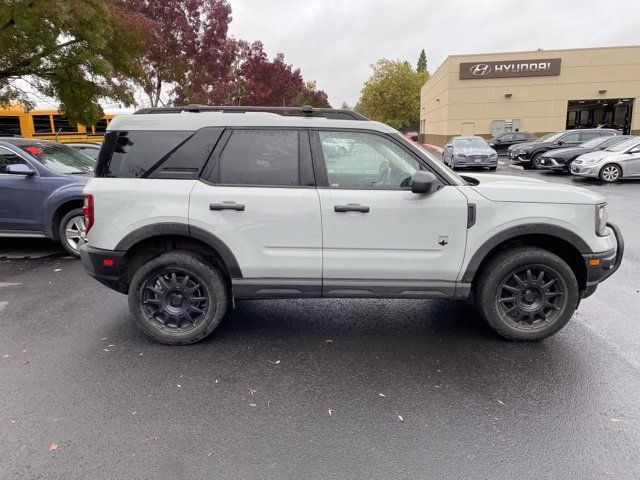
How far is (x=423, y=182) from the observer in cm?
357

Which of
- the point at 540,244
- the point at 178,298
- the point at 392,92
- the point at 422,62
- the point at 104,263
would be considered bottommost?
the point at 178,298

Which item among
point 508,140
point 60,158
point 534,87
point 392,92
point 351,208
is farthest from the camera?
point 392,92

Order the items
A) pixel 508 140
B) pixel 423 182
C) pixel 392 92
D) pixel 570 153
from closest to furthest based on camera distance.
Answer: pixel 423 182 → pixel 570 153 → pixel 508 140 → pixel 392 92

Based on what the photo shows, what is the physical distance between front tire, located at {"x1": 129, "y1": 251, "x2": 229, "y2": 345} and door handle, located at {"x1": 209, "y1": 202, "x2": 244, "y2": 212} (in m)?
0.52

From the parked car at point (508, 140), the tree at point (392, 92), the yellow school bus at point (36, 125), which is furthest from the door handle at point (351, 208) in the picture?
the tree at point (392, 92)

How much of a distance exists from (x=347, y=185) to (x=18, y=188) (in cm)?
564

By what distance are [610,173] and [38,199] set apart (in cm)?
1557

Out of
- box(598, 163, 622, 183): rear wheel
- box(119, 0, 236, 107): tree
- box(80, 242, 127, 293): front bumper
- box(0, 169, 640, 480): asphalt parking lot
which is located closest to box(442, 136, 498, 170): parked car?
box(598, 163, 622, 183): rear wheel

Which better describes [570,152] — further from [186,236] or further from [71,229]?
[186,236]

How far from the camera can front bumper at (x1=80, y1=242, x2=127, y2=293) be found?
3.95 meters

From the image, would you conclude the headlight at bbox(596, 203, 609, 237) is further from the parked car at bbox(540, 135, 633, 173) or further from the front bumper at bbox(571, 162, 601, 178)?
the parked car at bbox(540, 135, 633, 173)

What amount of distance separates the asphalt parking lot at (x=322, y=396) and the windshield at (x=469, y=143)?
16250 mm

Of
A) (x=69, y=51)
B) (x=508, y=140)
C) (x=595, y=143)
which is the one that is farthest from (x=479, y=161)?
(x=69, y=51)

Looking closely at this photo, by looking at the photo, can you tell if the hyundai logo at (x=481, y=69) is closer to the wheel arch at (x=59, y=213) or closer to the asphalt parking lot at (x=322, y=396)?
the asphalt parking lot at (x=322, y=396)
